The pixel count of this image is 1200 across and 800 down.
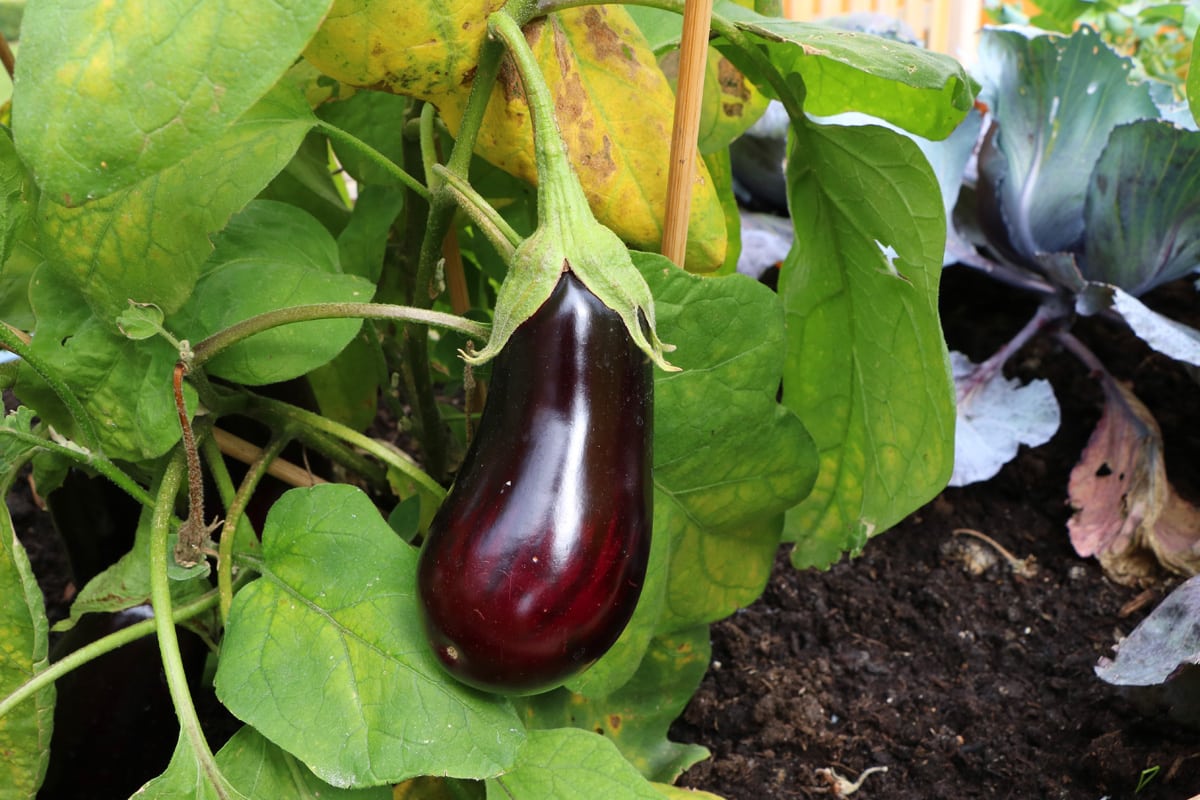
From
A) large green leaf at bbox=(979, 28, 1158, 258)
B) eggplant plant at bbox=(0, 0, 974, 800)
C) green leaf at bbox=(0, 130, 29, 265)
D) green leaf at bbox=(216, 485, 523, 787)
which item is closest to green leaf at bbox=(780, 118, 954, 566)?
eggplant plant at bbox=(0, 0, 974, 800)

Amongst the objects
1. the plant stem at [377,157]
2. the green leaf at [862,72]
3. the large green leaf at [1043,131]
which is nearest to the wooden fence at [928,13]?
the large green leaf at [1043,131]

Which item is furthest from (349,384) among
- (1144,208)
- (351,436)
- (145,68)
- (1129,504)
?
(1144,208)

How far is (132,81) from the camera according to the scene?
0.36 m

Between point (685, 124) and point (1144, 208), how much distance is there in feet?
2.62

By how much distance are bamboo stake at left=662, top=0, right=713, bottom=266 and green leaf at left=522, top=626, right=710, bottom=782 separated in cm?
31

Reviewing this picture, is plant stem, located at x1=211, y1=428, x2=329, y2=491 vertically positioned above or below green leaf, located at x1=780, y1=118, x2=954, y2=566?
below

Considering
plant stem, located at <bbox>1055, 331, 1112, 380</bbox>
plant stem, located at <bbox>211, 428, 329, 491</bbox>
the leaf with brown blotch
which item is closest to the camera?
plant stem, located at <bbox>211, 428, 329, 491</bbox>

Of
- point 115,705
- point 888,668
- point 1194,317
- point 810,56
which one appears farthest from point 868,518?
point 1194,317

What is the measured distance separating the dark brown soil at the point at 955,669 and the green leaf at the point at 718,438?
7.9 inches

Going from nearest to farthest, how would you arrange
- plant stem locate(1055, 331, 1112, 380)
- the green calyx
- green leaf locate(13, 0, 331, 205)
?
green leaf locate(13, 0, 331, 205) → the green calyx → plant stem locate(1055, 331, 1112, 380)

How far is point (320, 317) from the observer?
0.53 metres

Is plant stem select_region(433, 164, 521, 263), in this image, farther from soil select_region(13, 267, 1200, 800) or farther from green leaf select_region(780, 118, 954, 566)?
soil select_region(13, 267, 1200, 800)

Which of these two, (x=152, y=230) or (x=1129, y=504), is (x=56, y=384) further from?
(x=1129, y=504)

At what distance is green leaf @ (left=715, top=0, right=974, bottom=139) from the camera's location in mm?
542
